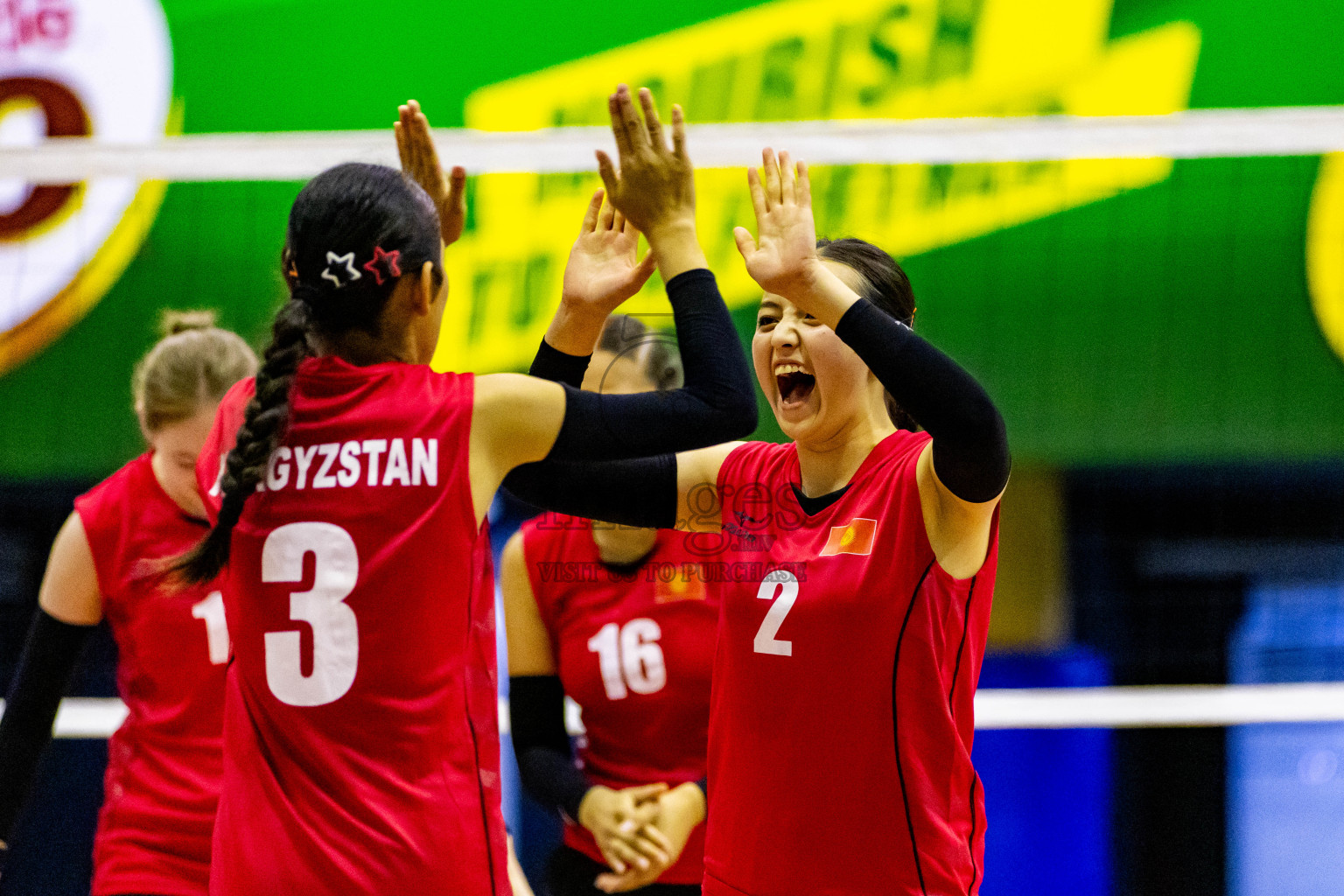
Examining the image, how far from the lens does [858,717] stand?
179cm

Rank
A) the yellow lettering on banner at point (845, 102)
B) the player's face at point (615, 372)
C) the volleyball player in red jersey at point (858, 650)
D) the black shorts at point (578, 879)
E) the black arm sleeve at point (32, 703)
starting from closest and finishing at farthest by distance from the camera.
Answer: the volleyball player in red jersey at point (858, 650), the black arm sleeve at point (32, 703), the black shorts at point (578, 879), the player's face at point (615, 372), the yellow lettering on banner at point (845, 102)

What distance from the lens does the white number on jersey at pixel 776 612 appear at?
1858mm

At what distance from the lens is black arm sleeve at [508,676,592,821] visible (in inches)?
98.9

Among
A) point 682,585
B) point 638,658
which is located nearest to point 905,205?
point 682,585

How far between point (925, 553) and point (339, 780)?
0.89 metres

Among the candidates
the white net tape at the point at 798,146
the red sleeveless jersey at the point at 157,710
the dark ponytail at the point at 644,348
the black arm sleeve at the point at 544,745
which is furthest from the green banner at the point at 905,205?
the red sleeveless jersey at the point at 157,710

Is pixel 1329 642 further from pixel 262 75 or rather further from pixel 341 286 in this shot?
pixel 262 75

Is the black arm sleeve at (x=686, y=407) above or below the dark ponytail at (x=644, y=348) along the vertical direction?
below

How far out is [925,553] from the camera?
1.79m

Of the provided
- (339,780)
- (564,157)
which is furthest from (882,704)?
(564,157)

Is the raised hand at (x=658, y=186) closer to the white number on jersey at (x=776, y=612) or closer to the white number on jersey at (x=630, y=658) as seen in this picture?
the white number on jersey at (x=776, y=612)

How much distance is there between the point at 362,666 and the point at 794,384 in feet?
2.97

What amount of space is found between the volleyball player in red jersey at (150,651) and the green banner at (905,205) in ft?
8.71

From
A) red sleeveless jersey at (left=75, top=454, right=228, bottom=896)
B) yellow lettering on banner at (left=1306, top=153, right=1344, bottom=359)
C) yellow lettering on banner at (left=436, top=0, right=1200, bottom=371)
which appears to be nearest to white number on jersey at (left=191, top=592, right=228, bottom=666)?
red sleeveless jersey at (left=75, top=454, right=228, bottom=896)
